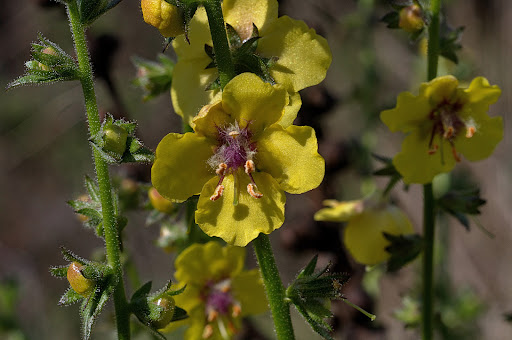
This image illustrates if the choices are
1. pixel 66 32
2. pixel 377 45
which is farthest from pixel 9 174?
pixel 377 45

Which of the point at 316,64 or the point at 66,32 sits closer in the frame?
the point at 316,64

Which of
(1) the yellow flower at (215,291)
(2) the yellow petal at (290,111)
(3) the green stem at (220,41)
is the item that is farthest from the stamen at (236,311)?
(3) the green stem at (220,41)

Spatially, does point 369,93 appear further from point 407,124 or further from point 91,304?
point 91,304

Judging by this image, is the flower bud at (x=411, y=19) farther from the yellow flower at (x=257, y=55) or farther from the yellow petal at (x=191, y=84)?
the yellow petal at (x=191, y=84)

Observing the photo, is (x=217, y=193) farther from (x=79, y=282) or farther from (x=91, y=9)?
(x=91, y=9)

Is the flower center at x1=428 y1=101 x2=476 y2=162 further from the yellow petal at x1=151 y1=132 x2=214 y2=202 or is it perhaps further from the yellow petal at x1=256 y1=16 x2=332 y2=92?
the yellow petal at x1=151 y1=132 x2=214 y2=202

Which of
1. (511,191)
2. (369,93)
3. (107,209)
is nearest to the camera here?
(107,209)

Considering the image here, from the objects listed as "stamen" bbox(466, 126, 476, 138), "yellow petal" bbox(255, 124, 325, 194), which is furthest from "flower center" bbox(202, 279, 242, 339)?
"stamen" bbox(466, 126, 476, 138)
